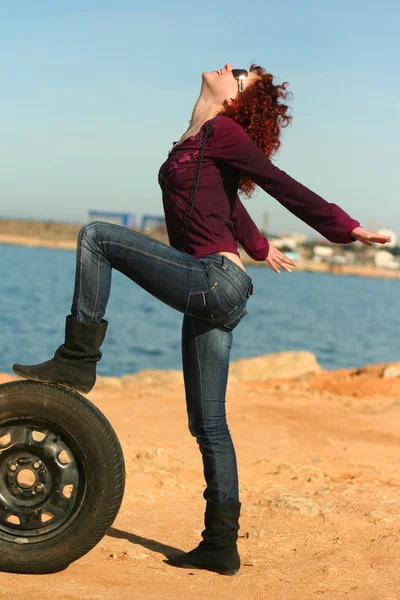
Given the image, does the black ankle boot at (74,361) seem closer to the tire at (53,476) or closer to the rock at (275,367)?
the tire at (53,476)

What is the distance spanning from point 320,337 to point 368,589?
34.6 meters

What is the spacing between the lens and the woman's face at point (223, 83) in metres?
3.97

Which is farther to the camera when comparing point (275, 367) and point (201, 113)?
point (275, 367)

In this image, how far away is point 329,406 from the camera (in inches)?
383

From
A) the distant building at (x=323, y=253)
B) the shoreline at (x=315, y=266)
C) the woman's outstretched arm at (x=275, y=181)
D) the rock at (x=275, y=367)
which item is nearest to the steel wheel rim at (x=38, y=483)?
the woman's outstretched arm at (x=275, y=181)

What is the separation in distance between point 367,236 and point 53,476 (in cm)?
177

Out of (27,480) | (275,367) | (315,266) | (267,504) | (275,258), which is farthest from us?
(315,266)

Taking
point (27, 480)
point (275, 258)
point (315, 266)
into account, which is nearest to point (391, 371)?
point (275, 258)

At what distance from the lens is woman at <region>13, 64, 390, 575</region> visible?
3.75 meters

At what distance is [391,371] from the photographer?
39.2 ft

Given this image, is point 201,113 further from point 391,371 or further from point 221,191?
point 391,371

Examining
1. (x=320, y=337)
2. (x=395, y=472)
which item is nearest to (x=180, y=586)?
(x=395, y=472)

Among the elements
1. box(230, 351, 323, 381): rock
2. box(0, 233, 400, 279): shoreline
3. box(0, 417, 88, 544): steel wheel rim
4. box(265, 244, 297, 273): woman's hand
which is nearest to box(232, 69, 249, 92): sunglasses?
box(265, 244, 297, 273): woman's hand

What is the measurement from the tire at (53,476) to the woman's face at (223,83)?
1.52m
